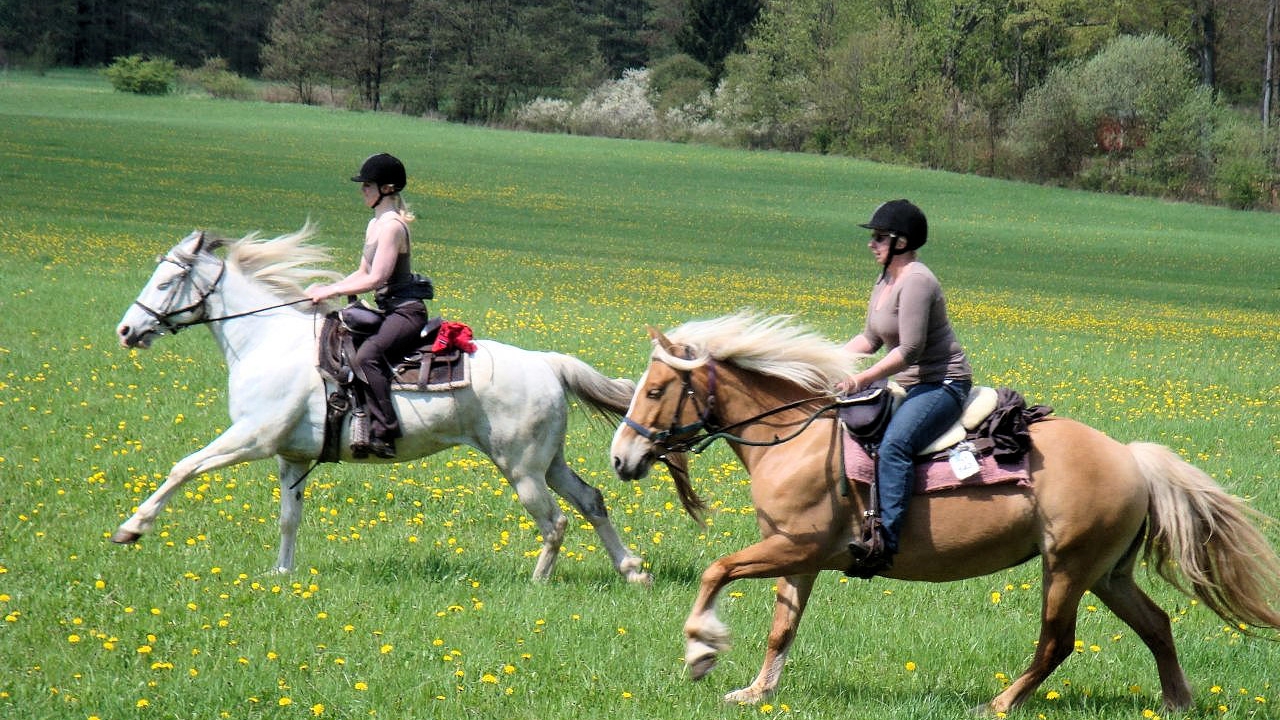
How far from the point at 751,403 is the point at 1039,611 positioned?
329cm

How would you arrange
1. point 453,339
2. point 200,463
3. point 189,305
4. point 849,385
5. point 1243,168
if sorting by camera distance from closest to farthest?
point 849,385 < point 200,463 < point 453,339 < point 189,305 < point 1243,168

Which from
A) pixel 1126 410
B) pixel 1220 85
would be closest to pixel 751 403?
pixel 1126 410

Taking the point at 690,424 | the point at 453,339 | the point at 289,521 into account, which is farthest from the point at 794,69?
the point at 690,424

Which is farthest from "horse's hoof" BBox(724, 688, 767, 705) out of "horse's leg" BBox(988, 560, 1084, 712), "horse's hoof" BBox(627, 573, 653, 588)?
"horse's hoof" BBox(627, 573, 653, 588)

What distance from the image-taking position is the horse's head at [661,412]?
7.48 metres

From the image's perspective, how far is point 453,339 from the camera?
9.92 metres

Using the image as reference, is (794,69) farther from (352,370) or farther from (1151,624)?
(1151,624)

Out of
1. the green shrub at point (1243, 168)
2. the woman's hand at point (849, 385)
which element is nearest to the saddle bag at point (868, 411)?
the woman's hand at point (849, 385)

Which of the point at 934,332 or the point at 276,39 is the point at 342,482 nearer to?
the point at 934,332

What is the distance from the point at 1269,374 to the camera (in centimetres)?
2320

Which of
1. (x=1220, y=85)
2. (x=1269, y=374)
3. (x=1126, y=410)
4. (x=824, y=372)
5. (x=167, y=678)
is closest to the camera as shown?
(x=167, y=678)

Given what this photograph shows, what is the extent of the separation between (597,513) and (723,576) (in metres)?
2.93

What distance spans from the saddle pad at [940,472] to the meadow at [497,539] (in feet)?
4.01

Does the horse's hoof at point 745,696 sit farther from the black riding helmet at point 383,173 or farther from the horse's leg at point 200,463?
the black riding helmet at point 383,173
